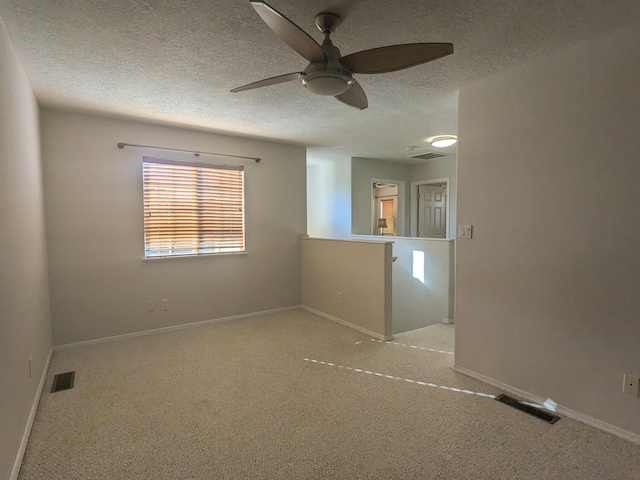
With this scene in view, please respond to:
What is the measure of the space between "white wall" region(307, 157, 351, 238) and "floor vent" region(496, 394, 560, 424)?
3839 millimetres

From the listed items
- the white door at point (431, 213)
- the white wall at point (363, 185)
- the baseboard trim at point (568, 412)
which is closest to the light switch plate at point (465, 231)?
the baseboard trim at point (568, 412)

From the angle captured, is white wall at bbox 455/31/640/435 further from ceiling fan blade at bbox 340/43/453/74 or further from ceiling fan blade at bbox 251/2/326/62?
ceiling fan blade at bbox 251/2/326/62

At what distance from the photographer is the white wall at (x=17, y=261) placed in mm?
1650

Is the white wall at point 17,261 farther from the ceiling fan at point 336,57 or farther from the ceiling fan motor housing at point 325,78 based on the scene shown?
the ceiling fan motor housing at point 325,78

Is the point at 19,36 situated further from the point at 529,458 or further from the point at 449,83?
the point at 529,458

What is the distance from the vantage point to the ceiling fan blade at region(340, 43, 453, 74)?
1.55 m

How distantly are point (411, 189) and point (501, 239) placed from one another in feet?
13.9

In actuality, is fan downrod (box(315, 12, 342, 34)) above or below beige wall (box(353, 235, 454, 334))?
above

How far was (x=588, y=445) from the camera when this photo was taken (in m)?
1.88

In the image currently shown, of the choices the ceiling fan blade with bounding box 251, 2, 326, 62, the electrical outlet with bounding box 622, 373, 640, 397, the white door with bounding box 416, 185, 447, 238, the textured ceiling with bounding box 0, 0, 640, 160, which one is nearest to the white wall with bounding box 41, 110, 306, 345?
the textured ceiling with bounding box 0, 0, 640, 160

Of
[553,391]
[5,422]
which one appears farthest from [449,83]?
[5,422]

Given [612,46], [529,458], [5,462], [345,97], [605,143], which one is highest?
[612,46]

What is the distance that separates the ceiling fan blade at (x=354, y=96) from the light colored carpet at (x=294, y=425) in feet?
6.57

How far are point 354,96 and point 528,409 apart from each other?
2.33m
